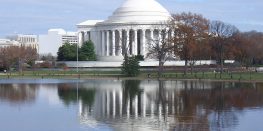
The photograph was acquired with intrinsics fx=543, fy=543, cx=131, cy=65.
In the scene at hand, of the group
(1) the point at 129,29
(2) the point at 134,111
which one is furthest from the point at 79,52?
(2) the point at 134,111

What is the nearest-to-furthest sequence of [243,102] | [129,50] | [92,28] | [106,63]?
[243,102] → [106,63] → [129,50] → [92,28]

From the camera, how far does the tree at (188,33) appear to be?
86.1 metres

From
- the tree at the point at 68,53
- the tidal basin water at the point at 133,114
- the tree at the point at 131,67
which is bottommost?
the tidal basin water at the point at 133,114

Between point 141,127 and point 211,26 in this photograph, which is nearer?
point 141,127

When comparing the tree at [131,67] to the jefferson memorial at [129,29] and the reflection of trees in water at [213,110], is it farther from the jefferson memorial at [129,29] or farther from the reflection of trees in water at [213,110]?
the jefferson memorial at [129,29]

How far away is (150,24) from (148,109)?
10454cm

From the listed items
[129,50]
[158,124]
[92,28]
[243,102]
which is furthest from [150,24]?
[158,124]

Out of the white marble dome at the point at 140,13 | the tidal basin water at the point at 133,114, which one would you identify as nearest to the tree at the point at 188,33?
the white marble dome at the point at 140,13

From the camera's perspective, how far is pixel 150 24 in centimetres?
13438

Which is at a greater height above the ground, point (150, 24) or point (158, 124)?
point (150, 24)

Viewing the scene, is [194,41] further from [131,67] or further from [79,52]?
[79,52]

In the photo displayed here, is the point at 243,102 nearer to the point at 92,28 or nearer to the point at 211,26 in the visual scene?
the point at 211,26

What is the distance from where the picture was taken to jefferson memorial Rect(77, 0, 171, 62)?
13500cm

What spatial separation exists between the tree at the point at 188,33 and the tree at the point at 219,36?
2997 mm
